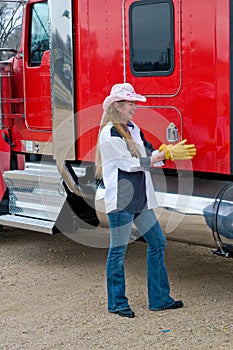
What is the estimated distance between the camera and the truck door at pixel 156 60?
566cm

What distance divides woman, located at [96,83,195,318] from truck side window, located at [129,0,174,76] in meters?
0.77

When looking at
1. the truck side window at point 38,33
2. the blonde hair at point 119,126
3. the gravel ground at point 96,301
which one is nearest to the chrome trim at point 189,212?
the gravel ground at point 96,301

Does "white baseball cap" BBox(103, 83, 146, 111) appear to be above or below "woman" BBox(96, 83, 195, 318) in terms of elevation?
above

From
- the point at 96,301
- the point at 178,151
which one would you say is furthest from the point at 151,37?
the point at 96,301

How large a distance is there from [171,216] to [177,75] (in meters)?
1.17

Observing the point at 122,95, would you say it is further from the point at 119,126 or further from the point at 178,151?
the point at 178,151

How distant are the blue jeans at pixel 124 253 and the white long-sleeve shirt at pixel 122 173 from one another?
0.12m

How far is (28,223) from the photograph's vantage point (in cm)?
660

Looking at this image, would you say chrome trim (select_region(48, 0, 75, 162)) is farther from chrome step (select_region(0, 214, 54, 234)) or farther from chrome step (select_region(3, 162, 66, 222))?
chrome step (select_region(0, 214, 54, 234))

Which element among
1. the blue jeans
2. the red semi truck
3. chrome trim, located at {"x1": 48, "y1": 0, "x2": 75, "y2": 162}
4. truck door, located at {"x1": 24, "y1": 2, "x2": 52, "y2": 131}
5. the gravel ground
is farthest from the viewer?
truck door, located at {"x1": 24, "y1": 2, "x2": 52, "y2": 131}

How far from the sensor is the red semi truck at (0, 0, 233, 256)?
5.45 meters

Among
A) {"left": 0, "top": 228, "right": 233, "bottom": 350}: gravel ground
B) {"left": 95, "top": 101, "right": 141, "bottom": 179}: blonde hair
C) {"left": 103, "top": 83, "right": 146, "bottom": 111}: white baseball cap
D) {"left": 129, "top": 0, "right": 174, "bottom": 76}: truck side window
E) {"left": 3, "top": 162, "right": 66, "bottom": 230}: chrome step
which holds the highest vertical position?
{"left": 129, "top": 0, "right": 174, "bottom": 76}: truck side window

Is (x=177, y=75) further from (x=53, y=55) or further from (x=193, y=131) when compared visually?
(x=53, y=55)

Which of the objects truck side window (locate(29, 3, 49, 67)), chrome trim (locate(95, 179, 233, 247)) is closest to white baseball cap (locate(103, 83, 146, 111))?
chrome trim (locate(95, 179, 233, 247))
